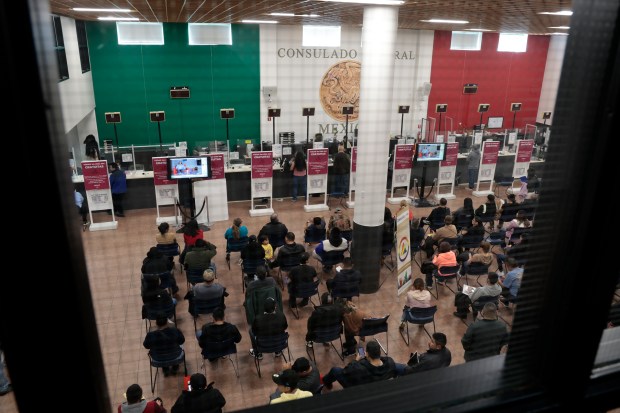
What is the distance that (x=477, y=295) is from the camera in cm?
298

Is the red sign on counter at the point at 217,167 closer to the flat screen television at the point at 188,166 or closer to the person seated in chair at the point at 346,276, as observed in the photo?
the flat screen television at the point at 188,166

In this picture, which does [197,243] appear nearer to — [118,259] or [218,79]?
[118,259]

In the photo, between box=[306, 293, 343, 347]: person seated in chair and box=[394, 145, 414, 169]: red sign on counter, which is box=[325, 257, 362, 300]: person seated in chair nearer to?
box=[306, 293, 343, 347]: person seated in chair

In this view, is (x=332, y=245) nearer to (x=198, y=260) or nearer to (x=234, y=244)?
(x=234, y=244)

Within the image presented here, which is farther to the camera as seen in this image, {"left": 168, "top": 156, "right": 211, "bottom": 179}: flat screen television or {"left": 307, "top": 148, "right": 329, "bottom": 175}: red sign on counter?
{"left": 307, "top": 148, "right": 329, "bottom": 175}: red sign on counter

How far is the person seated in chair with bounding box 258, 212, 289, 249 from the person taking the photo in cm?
387

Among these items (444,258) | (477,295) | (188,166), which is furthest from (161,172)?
(477,295)

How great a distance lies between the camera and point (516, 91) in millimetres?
8648

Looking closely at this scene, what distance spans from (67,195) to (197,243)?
309cm

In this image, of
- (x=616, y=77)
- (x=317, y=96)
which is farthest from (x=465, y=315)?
(x=317, y=96)

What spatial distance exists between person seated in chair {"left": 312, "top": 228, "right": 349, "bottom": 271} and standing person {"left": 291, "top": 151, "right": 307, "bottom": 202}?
2013mm

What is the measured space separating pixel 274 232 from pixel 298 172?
189 centimetres

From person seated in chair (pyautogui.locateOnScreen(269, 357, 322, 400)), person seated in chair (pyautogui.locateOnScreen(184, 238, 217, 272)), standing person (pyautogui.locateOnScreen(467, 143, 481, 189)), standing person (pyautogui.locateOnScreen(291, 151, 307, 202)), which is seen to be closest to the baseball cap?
person seated in chair (pyautogui.locateOnScreen(269, 357, 322, 400))

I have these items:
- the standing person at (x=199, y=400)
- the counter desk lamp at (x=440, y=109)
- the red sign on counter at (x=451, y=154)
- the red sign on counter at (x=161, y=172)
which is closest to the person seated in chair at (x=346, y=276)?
the standing person at (x=199, y=400)
